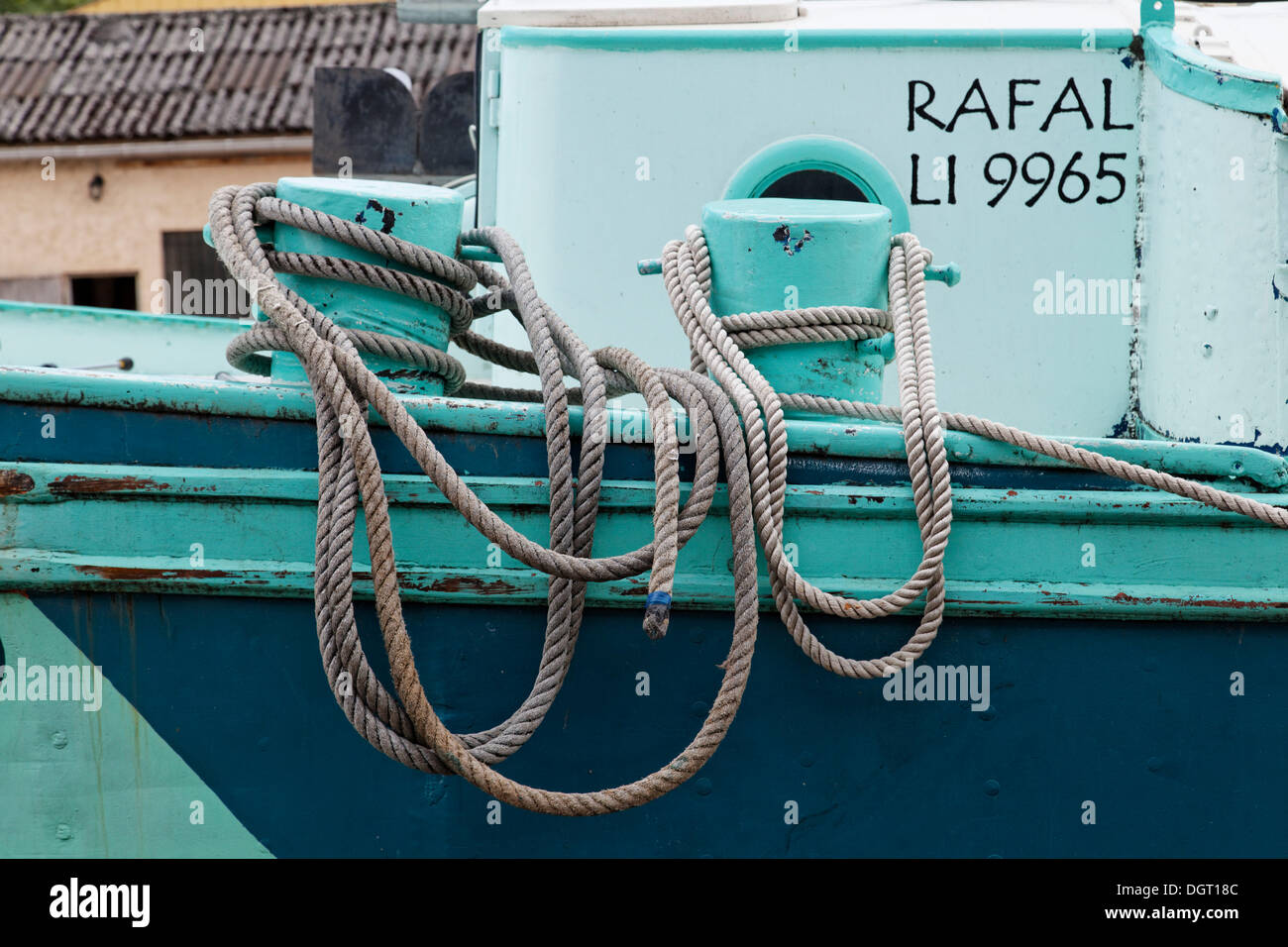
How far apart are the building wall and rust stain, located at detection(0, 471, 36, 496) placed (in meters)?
12.2

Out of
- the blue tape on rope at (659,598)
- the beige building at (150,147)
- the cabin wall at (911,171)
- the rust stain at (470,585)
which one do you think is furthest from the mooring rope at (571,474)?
the beige building at (150,147)

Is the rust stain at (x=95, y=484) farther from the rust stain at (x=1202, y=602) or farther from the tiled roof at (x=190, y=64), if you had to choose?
the tiled roof at (x=190, y=64)

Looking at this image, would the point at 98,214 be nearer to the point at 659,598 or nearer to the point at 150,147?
the point at 150,147

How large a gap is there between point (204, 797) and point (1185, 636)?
6.77 feet

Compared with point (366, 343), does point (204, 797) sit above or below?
below

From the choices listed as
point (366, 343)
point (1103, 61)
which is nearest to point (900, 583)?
point (366, 343)

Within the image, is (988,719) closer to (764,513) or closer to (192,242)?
(764,513)

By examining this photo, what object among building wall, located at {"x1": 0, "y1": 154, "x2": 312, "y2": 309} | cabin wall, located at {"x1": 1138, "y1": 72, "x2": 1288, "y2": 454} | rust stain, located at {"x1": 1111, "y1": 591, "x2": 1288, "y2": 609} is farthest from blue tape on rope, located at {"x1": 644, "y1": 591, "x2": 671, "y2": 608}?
building wall, located at {"x1": 0, "y1": 154, "x2": 312, "y2": 309}

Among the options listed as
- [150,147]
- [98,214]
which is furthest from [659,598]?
[98,214]

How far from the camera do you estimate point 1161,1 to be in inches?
139

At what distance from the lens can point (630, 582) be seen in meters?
2.76

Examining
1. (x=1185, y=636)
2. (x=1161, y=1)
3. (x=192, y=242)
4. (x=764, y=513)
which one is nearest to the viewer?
(x=764, y=513)

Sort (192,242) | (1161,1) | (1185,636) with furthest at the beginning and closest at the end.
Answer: (192,242) < (1161,1) < (1185,636)

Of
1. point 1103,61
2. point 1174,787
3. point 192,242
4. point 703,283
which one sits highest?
point 192,242
